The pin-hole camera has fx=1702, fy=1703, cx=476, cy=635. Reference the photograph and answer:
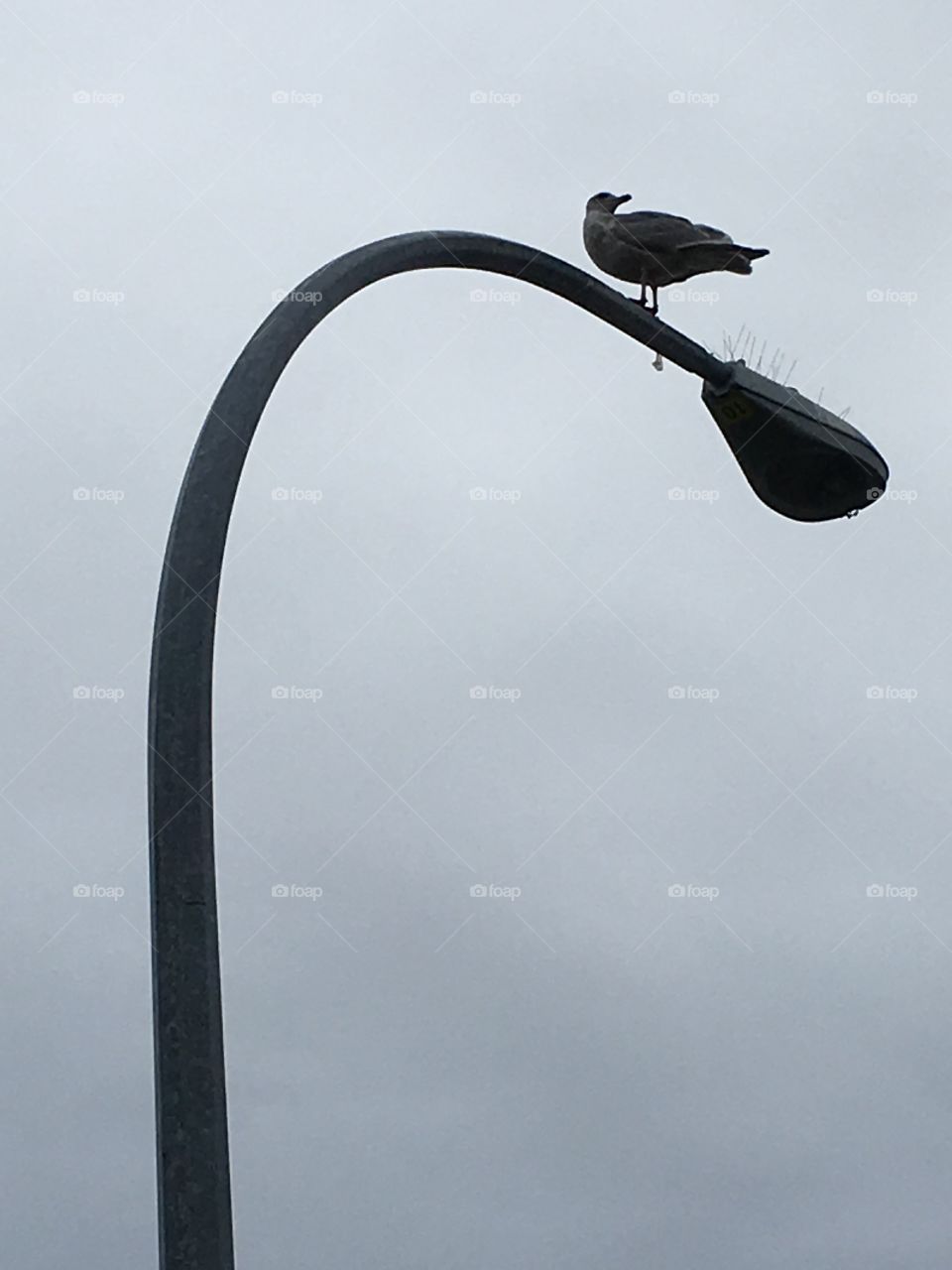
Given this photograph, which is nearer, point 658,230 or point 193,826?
point 193,826

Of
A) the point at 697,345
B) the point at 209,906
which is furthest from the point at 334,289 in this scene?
the point at 697,345

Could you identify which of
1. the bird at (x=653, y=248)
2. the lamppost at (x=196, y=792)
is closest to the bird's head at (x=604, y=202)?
the bird at (x=653, y=248)

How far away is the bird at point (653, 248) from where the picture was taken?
19.1ft

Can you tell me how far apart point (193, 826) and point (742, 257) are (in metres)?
3.70

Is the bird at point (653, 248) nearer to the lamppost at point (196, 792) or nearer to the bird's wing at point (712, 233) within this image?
the bird's wing at point (712, 233)

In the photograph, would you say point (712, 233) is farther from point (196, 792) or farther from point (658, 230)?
point (196, 792)

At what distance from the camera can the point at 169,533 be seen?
11.4 feet

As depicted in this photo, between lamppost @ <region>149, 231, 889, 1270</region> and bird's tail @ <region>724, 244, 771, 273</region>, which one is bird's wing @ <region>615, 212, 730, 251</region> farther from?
lamppost @ <region>149, 231, 889, 1270</region>

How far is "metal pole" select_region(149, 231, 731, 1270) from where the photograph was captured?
121 inches

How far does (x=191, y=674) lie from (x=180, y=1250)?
1055 mm

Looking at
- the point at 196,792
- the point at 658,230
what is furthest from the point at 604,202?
the point at 196,792

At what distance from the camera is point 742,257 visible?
6.13 metres

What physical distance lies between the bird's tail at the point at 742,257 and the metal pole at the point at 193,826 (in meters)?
2.65

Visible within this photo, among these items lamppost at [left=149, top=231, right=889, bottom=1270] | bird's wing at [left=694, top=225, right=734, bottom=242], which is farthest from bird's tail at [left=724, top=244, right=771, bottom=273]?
lamppost at [left=149, top=231, right=889, bottom=1270]
